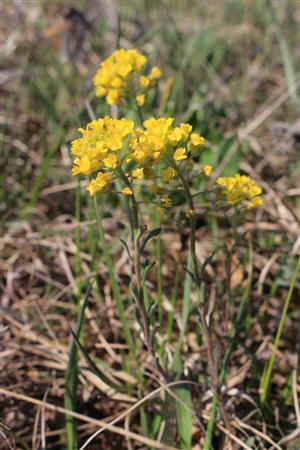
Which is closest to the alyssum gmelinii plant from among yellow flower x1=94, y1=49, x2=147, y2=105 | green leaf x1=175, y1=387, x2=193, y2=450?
green leaf x1=175, y1=387, x2=193, y2=450

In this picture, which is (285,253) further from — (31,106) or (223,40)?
(223,40)

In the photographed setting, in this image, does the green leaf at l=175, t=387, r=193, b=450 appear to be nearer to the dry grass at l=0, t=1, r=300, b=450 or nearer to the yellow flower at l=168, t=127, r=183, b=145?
the dry grass at l=0, t=1, r=300, b=450

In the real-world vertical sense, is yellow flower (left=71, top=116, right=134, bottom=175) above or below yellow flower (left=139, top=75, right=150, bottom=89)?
below

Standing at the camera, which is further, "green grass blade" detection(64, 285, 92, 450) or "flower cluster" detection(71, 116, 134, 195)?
"green grass blade" detection(64, 285, 92, 450)

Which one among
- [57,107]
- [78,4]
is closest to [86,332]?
[57,107]

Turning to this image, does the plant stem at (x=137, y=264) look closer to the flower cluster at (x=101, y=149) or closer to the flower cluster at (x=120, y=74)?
the flower cluster at (x=101, y=149)

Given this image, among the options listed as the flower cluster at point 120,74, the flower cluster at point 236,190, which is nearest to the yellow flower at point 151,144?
the flower cluster at point 236,190

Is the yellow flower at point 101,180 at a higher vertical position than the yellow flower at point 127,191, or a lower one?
higher

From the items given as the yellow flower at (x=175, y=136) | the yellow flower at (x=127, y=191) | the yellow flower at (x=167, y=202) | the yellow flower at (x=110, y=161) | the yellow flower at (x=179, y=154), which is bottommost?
the yellow flower at (x=167, y=202)

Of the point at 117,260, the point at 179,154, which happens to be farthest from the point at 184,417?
the point at 117,260

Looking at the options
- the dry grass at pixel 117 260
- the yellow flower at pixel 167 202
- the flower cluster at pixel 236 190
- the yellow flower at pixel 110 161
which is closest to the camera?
the yellow flower at pixel 110 161

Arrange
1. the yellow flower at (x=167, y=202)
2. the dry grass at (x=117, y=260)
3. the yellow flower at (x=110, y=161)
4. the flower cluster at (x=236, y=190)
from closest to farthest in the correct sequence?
the yellow flower at (x=110, y=161), the yellow flower at (x=167, y=202), the flower cluster at (x=236, y=190), the dry grass at (x=117, y=260)
